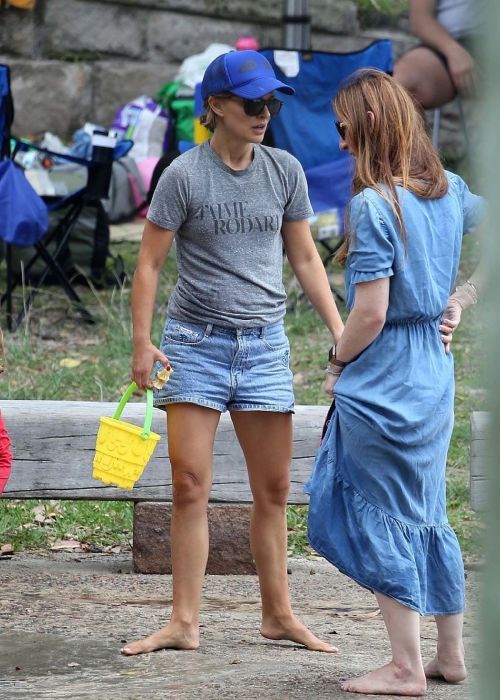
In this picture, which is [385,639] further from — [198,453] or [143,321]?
[143,321]

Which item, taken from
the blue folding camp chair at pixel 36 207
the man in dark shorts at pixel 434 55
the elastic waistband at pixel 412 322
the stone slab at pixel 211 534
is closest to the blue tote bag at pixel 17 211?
the blue folding camp chair at pixel 36 207

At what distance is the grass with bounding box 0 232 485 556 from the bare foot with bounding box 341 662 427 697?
1295 mm

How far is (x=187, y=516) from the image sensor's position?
3.27 meters

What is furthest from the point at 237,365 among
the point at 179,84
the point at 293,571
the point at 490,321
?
the point at 179,84

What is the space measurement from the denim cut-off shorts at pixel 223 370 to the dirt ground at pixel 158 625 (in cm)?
72

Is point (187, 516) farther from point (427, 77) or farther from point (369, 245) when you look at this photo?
point (427, 77)

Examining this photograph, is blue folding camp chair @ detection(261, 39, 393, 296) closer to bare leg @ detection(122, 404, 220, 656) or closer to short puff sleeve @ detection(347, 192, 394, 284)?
bare leg @ detection(122, 404, 220, 656)

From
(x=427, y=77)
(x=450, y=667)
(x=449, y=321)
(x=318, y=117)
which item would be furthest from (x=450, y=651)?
(x=318, y=117)

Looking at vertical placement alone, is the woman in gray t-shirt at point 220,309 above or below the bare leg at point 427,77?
below

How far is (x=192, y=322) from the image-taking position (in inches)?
128

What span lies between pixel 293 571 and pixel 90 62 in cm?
776

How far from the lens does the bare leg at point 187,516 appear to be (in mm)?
3219

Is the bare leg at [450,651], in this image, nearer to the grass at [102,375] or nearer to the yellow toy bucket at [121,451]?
the yellow toy bucket at [121,451]

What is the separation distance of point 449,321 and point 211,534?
Result: 1.57 metres
